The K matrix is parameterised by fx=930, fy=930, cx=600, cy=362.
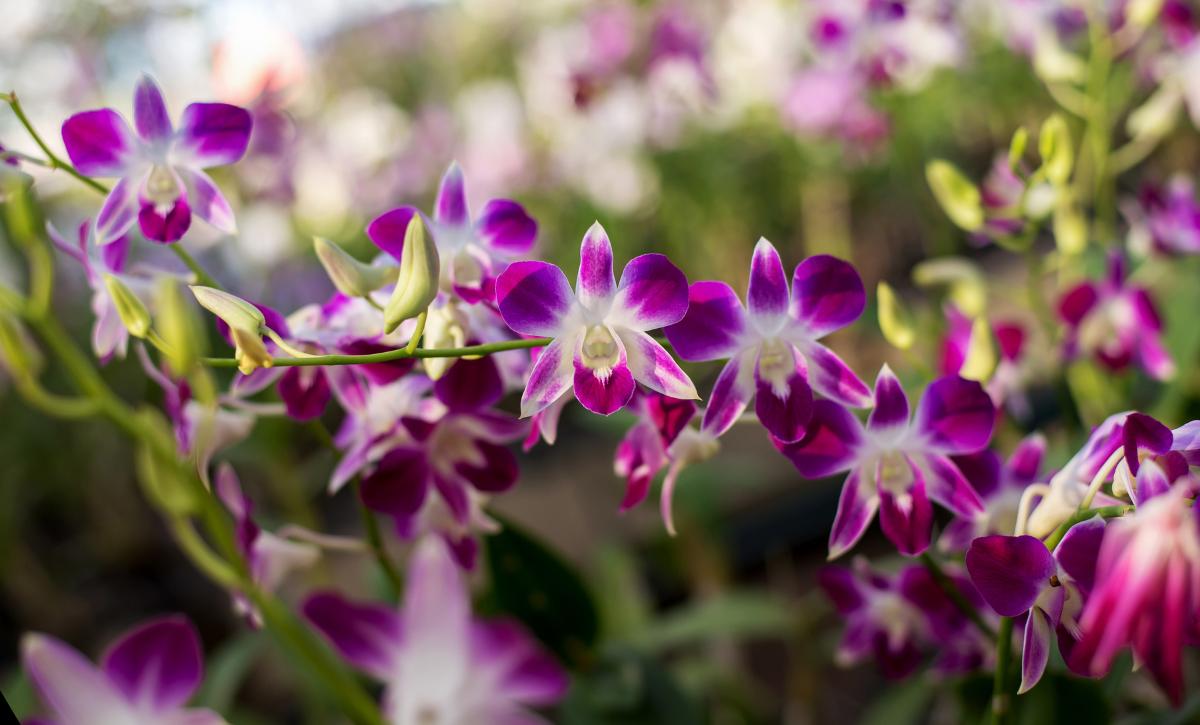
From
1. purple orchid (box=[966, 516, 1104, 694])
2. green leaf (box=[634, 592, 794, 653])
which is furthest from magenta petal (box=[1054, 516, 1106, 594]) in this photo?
green leaf (box=[634, 592, 794, 653])

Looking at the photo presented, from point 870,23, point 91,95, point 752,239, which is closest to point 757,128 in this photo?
point 752,239

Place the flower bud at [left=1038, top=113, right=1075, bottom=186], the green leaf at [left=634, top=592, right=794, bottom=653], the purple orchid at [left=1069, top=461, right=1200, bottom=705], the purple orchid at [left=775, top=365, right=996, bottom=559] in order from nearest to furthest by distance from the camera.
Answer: the purple orchid at [left=1069, top=461, right=1200, bottom=705] → the purple orchid at [left=775, top=365, right=996, bottom=559] → the flower bud at [left=1038, top=113, right=1075, bottom=186] → the green leaf at [left=634, top=592, right=794, bottom=653]

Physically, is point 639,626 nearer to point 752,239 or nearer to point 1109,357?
point 1109,357

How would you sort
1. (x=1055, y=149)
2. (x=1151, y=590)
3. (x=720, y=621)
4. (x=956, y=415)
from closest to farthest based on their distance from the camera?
1. (x=1151, y=590)
2. (x=956, y=415)
3. (x=1055, y=149)
4. (x=720, y=621)

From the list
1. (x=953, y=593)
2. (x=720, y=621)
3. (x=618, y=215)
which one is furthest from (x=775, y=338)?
(x=618, y=215)

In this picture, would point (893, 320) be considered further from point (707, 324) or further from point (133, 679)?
point (133, 679)

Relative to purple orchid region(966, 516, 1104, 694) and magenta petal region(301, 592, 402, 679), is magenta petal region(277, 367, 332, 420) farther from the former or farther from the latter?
purple orchid region(966, 516, 1104, 694)

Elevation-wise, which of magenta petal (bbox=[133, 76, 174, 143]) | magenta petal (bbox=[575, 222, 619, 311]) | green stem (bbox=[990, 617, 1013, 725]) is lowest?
green stem (bbox=[990, 617, 1013, 725])
